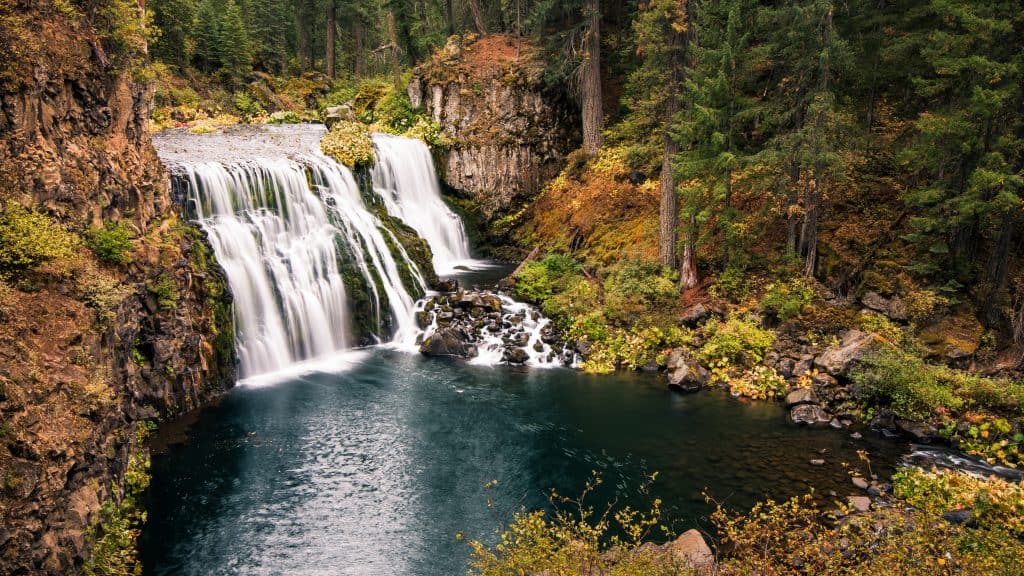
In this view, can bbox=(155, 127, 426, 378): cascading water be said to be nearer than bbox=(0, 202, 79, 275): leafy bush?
No

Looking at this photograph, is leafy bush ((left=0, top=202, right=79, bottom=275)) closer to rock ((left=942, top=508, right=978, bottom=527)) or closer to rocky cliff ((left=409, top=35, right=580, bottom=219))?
rock ((left=942, top=508, right=978, bottom=527))

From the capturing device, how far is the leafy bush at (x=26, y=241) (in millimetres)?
8523

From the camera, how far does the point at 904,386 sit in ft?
44.0

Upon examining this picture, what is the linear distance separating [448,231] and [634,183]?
31.4ft

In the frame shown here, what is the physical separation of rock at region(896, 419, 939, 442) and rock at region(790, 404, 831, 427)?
153 cm

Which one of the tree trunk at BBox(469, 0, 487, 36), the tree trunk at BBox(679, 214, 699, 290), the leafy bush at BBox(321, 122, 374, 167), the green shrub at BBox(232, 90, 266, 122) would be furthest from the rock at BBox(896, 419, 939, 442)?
the green shrub at BBox(232, 90, 266, 122)

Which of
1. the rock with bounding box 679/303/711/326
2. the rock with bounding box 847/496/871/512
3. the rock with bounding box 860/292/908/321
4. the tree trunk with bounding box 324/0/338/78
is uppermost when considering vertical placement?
the tree trunk with bounding box 324/0/338/78

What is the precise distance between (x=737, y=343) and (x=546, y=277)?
794cm

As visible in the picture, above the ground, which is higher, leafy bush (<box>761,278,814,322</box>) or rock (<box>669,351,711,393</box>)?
leafy bush (<box>761,278,814,322</box>)

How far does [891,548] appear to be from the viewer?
6.46 meters

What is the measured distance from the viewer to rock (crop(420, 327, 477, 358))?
→ 18750 millimetres

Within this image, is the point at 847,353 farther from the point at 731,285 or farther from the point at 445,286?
the point at 445,286

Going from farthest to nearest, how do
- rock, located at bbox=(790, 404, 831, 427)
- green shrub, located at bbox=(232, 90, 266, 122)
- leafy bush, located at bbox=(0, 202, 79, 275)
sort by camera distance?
green shrub, located at bbox=(232, 90, 266, 122)
rock, located at bbox=(790, 404, 831, 427)
leafy bush, located at bbox=(0, 202, 79, 275)

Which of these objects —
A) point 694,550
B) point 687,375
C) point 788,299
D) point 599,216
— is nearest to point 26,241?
point 694,550
